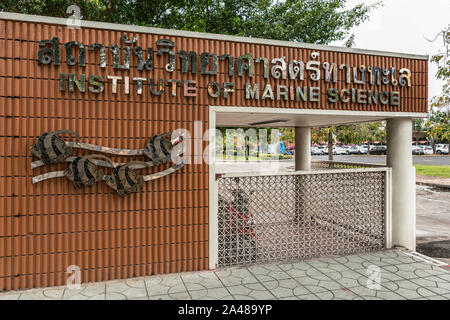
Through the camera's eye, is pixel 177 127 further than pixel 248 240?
No

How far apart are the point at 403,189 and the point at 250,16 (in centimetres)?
1154

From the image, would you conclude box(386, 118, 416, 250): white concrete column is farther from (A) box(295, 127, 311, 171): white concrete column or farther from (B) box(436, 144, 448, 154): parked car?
(B) box(436, 144, 448, 154): parked car

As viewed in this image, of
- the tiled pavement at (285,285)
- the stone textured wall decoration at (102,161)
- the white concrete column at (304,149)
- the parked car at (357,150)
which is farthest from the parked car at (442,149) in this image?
the stone textured wall decoration at (102,161)

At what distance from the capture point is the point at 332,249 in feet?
21.9

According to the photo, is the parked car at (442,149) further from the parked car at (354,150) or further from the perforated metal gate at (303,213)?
the perforated metal gate at (303,213)

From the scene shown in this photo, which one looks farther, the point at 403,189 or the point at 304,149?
the point at 304,149

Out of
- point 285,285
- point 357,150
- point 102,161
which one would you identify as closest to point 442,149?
point 357,150

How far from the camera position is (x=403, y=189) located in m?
A: 6.99

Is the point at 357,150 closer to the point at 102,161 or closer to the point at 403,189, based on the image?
the point at 403,189

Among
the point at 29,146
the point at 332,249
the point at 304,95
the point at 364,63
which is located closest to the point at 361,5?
the point at 364,63

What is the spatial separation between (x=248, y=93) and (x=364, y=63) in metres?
2.53
